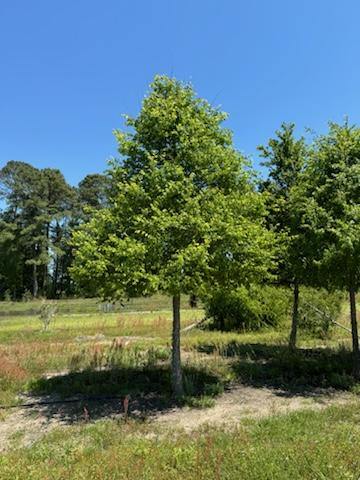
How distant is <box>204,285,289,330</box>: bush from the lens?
20.6 metres

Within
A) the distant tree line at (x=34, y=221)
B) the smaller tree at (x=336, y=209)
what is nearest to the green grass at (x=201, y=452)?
the smaller tree at (x=336, y=209)

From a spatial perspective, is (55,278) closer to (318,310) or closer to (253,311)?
(253,311)

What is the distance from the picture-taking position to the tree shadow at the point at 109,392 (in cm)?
912

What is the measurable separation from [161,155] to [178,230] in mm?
1932

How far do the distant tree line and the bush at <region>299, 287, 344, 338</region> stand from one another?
1487 inches

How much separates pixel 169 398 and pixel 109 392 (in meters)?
1.54

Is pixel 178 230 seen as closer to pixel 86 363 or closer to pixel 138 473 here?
pixel 138 473

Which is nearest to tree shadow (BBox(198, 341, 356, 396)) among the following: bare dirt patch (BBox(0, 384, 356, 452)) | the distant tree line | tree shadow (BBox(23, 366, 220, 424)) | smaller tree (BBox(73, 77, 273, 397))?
bare dirt patch (BBox(0, 384, 356, 452))

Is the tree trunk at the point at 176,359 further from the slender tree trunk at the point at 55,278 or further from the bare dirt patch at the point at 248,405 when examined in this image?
the slender tree trunk at the point at 55,278

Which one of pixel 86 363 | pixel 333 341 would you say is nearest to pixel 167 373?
pixel 86 363

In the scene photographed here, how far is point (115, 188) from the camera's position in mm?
10445

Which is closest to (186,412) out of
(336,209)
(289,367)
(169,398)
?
(169,398)

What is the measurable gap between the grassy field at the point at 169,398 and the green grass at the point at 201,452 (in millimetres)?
17

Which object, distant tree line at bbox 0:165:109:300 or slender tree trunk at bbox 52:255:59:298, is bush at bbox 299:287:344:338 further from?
slender tree trunk at bbox 52:255:59:298
